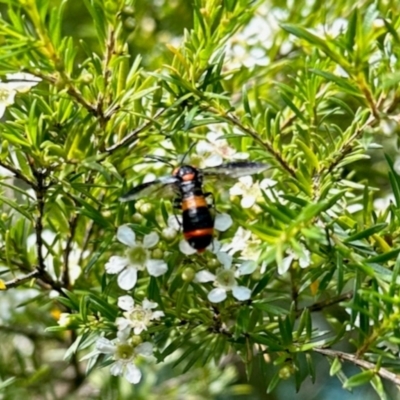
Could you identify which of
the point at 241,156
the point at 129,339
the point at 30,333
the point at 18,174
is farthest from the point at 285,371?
the point at 30,333

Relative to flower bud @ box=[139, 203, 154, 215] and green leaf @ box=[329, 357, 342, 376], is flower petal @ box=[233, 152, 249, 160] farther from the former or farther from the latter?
green leaf @ box=[329, 357, 342, 376]

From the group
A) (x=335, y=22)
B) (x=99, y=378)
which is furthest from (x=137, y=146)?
(x=99, y=378)

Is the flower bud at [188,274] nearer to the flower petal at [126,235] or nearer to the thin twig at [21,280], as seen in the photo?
the flower petal at [126,235]

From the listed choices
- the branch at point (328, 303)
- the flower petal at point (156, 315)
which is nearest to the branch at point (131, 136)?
the flower petal at point (156, 315)

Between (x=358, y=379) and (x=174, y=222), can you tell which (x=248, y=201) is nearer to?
(x=174, y=222)

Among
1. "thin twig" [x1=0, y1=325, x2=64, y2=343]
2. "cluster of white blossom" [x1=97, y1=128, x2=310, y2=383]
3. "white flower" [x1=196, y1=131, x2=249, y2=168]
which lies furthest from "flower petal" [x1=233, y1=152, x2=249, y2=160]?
"thin twig" [x1=0, y1=325, x2=64, y2=343]

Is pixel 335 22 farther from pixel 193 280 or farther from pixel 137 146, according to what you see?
pixel 193 280

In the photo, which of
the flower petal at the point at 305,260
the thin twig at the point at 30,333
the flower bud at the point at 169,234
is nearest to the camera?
the flower petal at the point at 305,260
